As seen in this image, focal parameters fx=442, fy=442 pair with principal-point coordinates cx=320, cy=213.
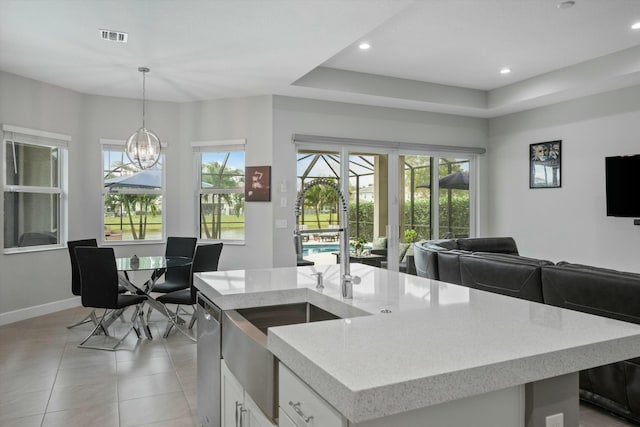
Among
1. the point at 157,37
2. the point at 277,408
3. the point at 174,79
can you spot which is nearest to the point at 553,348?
the point at 277,408

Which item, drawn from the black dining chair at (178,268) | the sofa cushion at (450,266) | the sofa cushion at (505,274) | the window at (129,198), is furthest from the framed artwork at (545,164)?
the window at (129,198)

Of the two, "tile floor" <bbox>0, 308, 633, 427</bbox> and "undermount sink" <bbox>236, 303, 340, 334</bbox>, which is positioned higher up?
"undermount sink" <bbox>236, 303, 340, 334</bbox>

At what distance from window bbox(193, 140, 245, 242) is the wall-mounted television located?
4693 millimetres

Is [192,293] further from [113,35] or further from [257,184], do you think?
[113,35]

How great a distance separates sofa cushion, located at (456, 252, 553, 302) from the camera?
9.72 ft

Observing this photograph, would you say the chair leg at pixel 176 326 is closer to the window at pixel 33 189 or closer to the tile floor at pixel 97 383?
the tile floor at pixel 97 383

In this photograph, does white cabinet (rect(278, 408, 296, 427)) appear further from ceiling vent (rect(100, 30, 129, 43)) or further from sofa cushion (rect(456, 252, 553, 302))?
ceiling vent (rect(100, 30, 129, 43))

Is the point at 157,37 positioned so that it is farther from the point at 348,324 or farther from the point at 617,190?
the point at 617,190

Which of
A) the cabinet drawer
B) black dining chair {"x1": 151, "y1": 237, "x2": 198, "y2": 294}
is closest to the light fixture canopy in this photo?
black dining chair {"x1": 151, "y1": 237, "x2": 198, "y2": 294}

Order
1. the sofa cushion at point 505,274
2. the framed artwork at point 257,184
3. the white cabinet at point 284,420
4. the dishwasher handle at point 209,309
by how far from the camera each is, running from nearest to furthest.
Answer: the white cabinet at point 284,420 < the dishwasher handle at point 209,309 < the sofa cushion at point 505,274 < the framed artwork at point 257,184

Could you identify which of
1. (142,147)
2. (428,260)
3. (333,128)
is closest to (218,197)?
(142,147)

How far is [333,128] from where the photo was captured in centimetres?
609

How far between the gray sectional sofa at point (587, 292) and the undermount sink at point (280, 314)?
1.67m

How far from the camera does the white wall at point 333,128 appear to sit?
5793 millimetres
